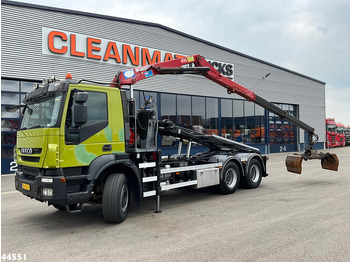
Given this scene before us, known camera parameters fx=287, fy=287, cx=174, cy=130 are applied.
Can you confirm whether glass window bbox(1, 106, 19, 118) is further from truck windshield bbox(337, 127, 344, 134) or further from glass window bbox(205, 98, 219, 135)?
truck windshield bbox(337, 127, 344, 134)

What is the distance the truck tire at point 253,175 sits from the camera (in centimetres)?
908

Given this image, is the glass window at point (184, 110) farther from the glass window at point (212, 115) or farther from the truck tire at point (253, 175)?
the truck tire at point (253, 175)

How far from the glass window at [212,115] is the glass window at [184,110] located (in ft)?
5.98

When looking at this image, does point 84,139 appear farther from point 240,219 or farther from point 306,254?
point 306,254

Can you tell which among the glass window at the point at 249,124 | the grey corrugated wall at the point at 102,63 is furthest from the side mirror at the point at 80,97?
the glass window at the point at 249,124

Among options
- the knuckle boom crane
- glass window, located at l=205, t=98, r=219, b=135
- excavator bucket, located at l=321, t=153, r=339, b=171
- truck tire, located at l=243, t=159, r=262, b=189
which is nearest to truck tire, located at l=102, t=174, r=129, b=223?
the knuckle boom crane

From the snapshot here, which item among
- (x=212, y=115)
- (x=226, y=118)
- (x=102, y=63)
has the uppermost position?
(x=102, y=63)

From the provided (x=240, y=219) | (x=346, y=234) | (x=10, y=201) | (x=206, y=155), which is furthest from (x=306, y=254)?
(x=10, y=201)

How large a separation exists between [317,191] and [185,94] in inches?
524

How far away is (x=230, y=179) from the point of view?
28.6 feet

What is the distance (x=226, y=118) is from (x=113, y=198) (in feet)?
60.4

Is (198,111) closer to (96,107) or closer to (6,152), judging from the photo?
(6,152)

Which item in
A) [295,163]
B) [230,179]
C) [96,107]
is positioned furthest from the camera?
[295,163]

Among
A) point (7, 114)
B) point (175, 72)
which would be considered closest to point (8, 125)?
point (7, 114)
